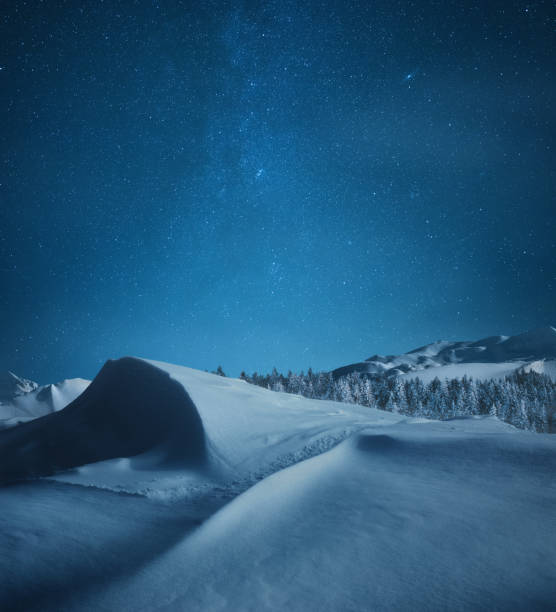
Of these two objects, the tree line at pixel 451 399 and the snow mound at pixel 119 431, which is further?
the tree line at pixel 451 399

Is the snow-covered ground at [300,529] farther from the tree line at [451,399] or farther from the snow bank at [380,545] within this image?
the tree line at [451,399]

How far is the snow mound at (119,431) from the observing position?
6070mm

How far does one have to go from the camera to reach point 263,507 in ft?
12.4

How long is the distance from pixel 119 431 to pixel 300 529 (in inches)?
210

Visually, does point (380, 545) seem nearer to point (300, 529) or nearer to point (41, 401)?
point (300, 529)

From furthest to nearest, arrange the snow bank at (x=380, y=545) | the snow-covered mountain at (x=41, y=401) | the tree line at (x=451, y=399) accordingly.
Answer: the tree line at (x=451, y=399) < the snow-covered mountain at (x=41, y=401) < the snow bank at (x=380, y=545)

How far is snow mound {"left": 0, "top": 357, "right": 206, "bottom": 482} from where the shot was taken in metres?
6.07

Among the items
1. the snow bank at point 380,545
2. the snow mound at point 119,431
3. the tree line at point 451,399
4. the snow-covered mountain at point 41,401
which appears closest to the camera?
the snow bank at point 380,545

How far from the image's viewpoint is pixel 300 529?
331cm

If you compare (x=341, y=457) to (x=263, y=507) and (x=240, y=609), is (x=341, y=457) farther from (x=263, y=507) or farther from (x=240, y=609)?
(x=240, y=609)

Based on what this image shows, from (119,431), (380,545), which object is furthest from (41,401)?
(380,545)

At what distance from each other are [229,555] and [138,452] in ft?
12.7

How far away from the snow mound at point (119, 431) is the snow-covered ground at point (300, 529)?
1.82 ft

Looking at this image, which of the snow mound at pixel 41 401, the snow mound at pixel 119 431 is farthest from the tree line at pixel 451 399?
the snow mound at pixel 119 431
